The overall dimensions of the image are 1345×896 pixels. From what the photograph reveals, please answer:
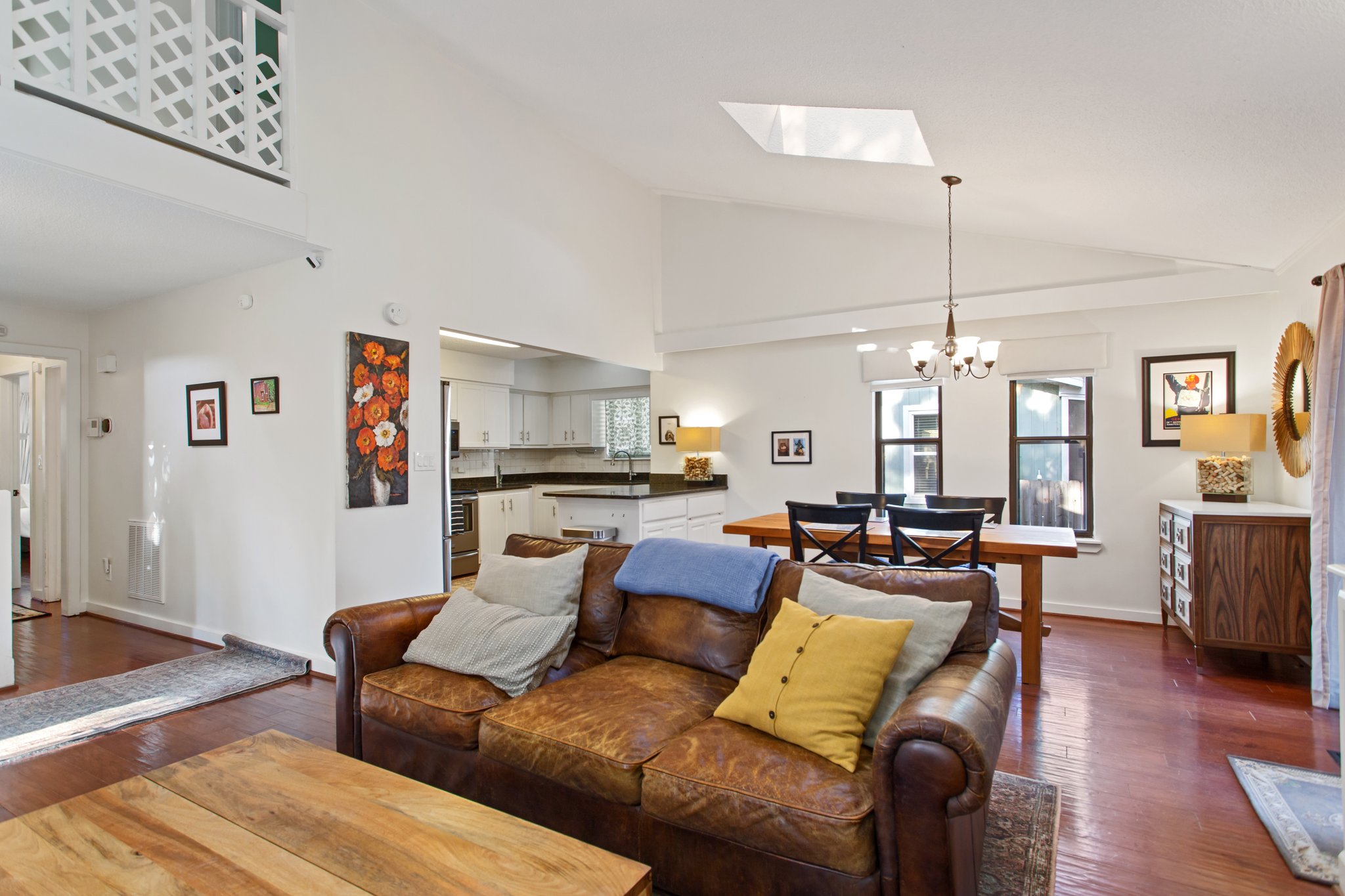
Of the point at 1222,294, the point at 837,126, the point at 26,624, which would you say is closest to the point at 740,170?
the point at 837,126

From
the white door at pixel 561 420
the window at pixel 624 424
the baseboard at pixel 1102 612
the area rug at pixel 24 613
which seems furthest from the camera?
the white door at pixel 561 420

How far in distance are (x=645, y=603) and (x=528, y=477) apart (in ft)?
Answer: 19.9

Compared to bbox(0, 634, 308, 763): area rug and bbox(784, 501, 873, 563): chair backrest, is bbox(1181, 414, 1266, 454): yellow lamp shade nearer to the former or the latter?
bbox(784, 501, 873, 563): chair backrest

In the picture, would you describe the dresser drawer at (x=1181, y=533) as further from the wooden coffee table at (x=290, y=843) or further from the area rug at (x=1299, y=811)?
the wooden coffee table at (x=290, y=843)

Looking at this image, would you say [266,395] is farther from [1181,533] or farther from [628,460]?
[1181,533]

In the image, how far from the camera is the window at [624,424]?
27.0 feet

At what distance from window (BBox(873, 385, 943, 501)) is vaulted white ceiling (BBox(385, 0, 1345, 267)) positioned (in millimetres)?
1443


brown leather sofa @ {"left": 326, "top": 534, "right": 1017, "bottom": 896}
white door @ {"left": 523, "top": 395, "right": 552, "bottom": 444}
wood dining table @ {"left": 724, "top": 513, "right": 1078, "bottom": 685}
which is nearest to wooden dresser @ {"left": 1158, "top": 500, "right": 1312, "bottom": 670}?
wood dining table @ {"left": 724, "top": 513, "right": 1078, "bottom": 685}

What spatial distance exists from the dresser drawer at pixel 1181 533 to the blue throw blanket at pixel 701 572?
9.54ft

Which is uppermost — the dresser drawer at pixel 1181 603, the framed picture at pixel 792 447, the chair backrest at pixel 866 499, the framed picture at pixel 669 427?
the framed picture at pixel 669 427

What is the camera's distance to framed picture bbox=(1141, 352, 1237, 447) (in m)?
4.66

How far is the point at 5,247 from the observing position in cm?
368

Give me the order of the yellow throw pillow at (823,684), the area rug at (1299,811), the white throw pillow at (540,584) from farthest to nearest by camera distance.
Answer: the white throw pillow at (540,584)
the area rug at (1299,811)
the yellow throw pillow at (823,684)

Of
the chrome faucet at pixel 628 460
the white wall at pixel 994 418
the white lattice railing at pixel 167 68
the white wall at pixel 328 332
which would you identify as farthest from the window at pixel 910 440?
the white lattice railing at pixel 167 68
